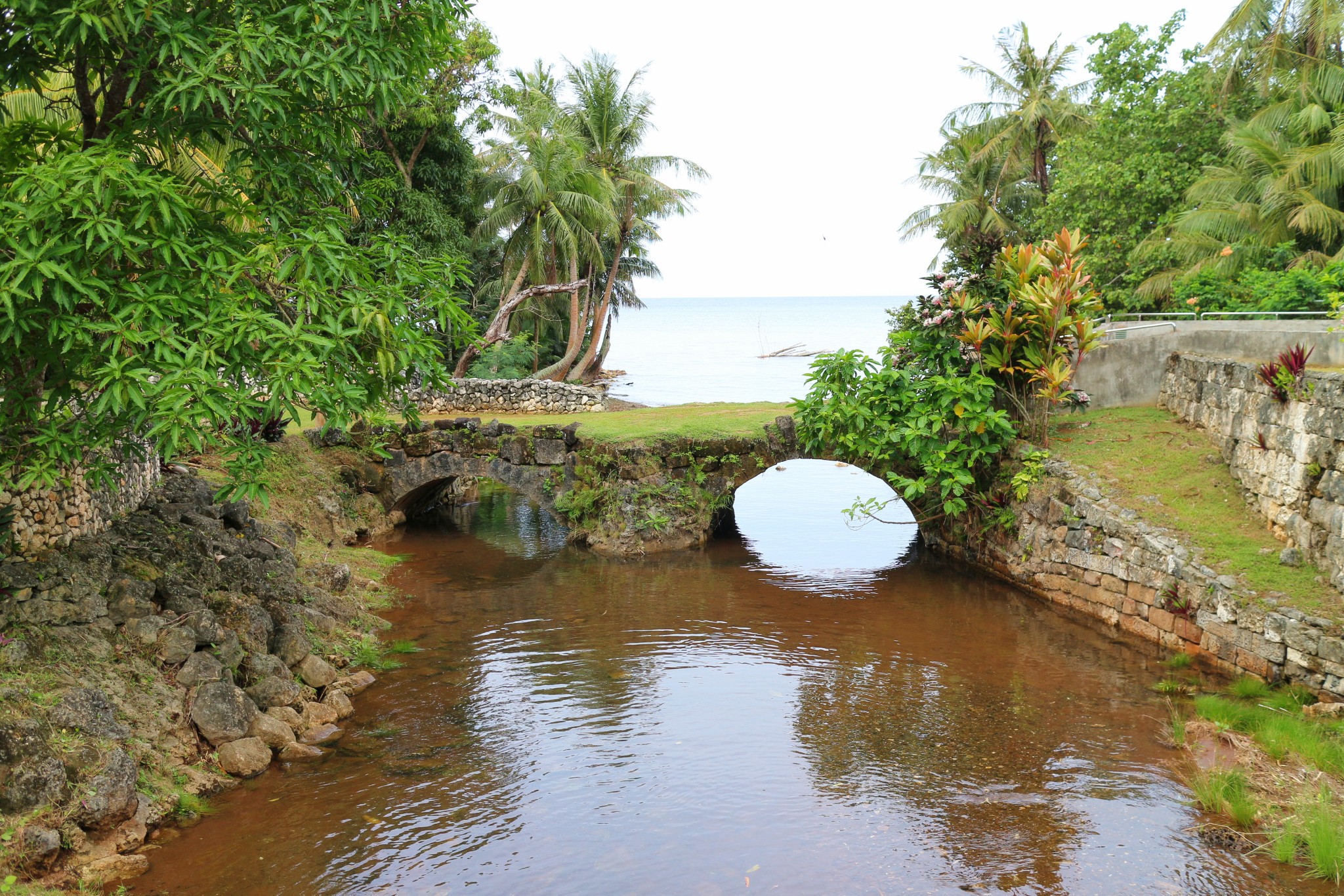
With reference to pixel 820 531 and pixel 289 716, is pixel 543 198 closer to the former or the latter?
pixel 820 531

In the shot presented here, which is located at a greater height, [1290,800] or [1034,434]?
[1034,434]

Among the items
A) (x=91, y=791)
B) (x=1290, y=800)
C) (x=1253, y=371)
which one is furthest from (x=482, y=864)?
(x=1253, y=371)

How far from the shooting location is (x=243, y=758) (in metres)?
9.12

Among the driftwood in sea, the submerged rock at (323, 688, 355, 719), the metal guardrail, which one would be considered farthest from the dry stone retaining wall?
the driftwood in sea

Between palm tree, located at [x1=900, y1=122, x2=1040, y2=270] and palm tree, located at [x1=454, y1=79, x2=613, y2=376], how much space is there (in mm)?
12397

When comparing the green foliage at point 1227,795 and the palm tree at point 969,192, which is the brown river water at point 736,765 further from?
the palm tree at point 969,192

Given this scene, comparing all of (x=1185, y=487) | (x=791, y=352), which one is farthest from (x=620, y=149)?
(x=791, y=352)

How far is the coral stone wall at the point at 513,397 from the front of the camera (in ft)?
86.6

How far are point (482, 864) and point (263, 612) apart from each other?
5.00m

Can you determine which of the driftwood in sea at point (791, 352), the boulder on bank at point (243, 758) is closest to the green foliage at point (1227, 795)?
the boulder on bank at point (243, 758)

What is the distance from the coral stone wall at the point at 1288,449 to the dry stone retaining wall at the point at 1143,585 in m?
0.91

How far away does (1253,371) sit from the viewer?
13.1 meters

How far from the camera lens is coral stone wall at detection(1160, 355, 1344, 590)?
10.7 meters

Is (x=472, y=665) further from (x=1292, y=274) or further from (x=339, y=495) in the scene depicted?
(x=1292, y=274)
